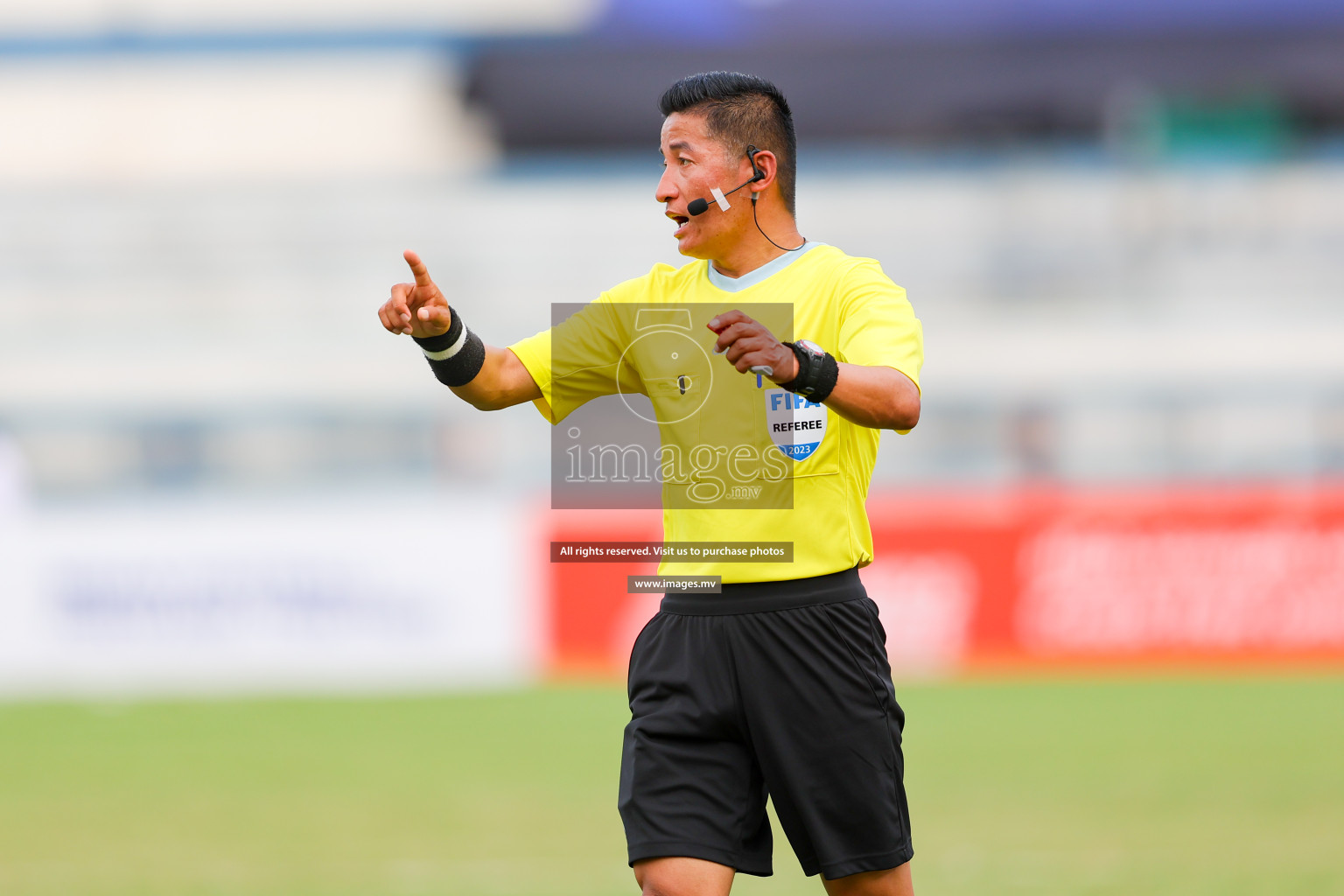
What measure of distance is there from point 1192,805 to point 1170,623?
535 centimetres

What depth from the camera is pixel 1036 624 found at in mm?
13195

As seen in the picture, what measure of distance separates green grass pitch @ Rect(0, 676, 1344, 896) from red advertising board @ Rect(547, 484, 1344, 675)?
15.2 inches

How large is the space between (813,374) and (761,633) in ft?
2.28

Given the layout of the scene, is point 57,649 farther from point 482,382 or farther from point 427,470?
point 482,382

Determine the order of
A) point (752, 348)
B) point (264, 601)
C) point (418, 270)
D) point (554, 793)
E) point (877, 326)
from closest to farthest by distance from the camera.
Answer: point (752, 348) → point (877, 326) → point (418, 270) → point (554, 793) → point (264, 601)

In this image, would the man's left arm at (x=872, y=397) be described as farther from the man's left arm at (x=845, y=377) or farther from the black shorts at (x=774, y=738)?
the black shorts at (x=774, y=738)

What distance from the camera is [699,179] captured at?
347 cm

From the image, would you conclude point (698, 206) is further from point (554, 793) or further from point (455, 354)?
point (554, 793)

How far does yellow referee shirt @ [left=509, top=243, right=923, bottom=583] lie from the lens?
344 centimetres

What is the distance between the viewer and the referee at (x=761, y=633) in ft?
11.1

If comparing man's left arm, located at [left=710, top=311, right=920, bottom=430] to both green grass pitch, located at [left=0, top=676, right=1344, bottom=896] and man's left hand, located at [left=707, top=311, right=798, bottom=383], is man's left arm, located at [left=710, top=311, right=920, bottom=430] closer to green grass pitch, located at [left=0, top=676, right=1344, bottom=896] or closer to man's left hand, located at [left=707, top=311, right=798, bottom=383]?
man's left hand, located at [left=707, top=311, right=798, bottom=383]

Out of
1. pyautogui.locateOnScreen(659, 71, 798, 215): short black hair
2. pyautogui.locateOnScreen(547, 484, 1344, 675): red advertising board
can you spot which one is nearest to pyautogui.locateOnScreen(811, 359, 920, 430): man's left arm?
pyautogui.locateOnScreen(659, 71, 798, 215): short black hair

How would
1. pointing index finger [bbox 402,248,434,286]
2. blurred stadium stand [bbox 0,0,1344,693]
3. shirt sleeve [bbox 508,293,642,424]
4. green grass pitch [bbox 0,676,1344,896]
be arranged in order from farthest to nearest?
blurred stadium stand [bbox 0,0,1344,693] < green grass pitch [bbox 0,676,1344,896] < shirt sleeve [bbox 508,293,642,424] < pointing index finger [bbox 402,248,434,286]

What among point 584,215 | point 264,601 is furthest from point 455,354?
point 584,215
